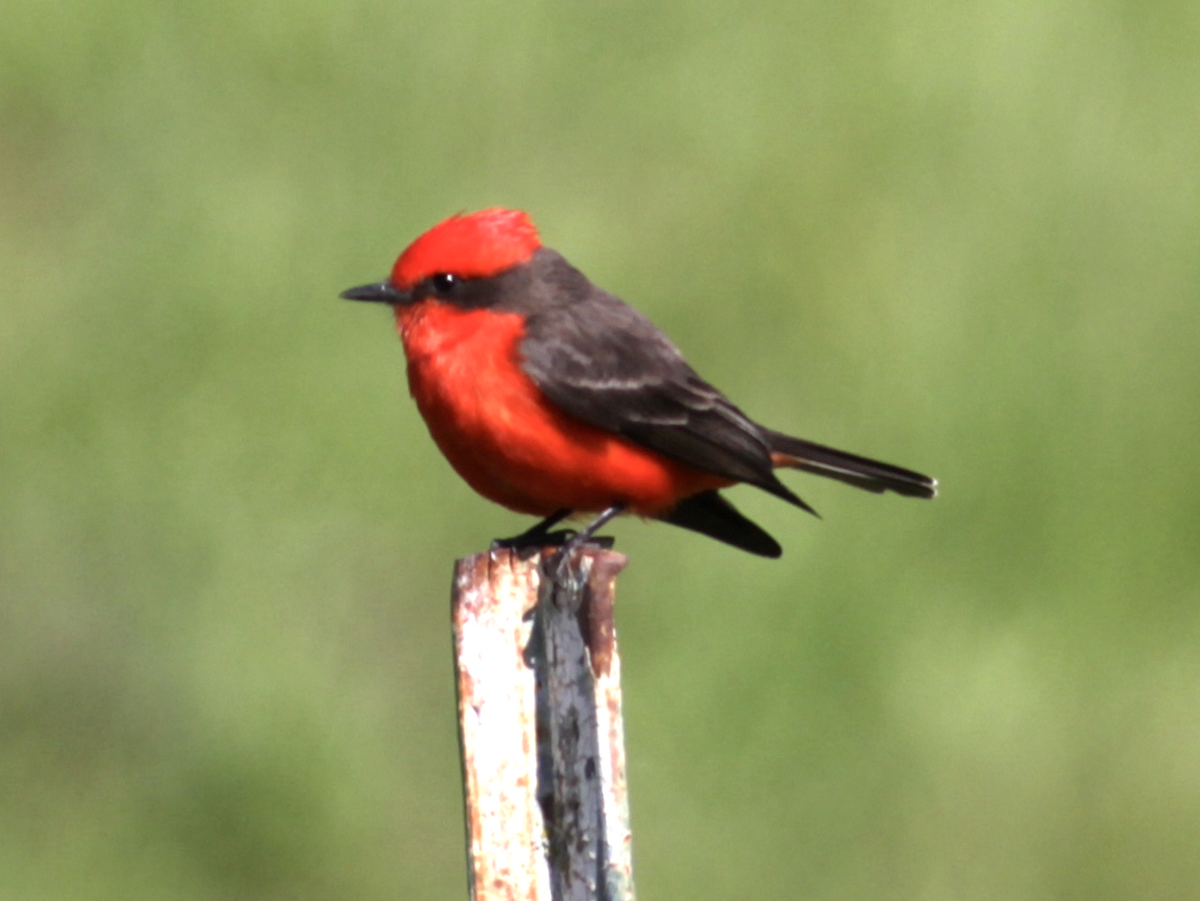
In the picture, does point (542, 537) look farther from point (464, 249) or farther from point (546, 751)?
point (546, 751)

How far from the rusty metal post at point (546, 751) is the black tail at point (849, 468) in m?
2.08

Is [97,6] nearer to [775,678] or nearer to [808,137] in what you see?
[808,137]

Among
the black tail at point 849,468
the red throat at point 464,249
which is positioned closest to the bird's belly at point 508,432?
the red throat at point 464,249

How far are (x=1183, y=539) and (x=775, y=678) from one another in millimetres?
1512

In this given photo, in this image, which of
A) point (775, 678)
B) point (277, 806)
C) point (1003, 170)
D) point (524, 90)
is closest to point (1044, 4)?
point (1003, 170)

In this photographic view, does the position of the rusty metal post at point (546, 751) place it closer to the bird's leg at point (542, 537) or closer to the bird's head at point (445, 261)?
the bird's leg at point (542, 537)

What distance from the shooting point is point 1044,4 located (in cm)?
844

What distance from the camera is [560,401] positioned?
5066 mm

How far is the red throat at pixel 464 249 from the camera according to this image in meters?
5.32

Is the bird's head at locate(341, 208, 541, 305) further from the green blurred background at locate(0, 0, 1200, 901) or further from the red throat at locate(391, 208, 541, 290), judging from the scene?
the green blurred background at locate(0, 0, 1200, 901)

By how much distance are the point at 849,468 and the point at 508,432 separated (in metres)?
0.98

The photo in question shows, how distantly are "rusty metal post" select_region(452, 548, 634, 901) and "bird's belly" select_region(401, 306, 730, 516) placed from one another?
4.84 feet

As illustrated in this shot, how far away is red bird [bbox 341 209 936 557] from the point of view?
16.6 feet

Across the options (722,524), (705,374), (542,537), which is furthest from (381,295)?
(705,374)
